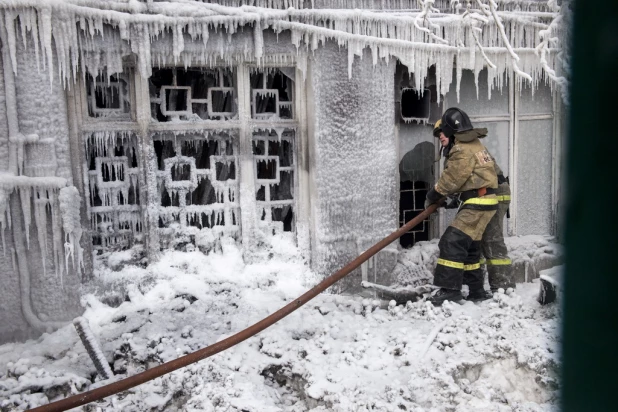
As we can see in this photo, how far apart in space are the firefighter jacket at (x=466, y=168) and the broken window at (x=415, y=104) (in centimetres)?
114

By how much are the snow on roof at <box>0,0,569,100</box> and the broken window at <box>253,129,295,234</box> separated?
3.04 feet

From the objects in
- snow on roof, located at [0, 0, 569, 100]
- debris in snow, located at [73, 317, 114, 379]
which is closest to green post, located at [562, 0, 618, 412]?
debris in snow, located at [73, 317, 114, 379]

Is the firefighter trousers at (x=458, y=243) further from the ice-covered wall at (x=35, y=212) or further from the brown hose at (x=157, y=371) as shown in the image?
the ice-covered wall at (x=35, y=212)

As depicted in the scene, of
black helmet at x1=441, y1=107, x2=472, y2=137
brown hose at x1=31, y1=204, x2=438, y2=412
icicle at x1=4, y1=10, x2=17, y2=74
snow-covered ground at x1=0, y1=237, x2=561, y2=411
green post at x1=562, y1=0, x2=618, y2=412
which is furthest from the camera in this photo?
black helmet at x1=441, y1=107, x2=472, y2=137

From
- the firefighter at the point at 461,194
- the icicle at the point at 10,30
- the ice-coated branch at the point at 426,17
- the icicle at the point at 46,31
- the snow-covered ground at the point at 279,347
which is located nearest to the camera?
the snow-covered ground at the point at 279,347

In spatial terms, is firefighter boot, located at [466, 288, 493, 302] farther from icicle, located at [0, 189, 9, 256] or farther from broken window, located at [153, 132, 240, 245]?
icicle, located at [0, 189, 9, 256]

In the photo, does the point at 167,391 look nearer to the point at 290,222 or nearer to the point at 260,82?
the point at 290,222

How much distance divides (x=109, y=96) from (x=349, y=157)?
2.75 metres

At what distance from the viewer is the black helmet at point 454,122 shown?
253 inches

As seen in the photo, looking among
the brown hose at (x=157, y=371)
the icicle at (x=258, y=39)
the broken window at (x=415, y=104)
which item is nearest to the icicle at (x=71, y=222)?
the brown hose at (x=157, y=371)

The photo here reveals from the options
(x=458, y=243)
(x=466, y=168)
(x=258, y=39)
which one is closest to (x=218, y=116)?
(x=258, y=39)

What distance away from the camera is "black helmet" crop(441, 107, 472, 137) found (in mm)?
6418

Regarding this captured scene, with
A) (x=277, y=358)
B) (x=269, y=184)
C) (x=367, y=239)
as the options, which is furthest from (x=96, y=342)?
(x=367, y=239)

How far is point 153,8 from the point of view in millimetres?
5867
